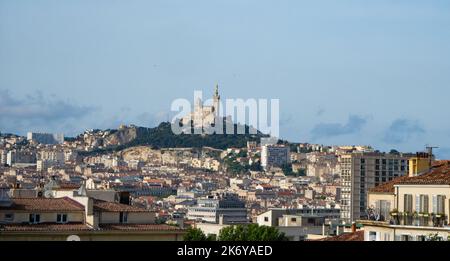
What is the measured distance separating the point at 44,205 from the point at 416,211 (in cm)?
363

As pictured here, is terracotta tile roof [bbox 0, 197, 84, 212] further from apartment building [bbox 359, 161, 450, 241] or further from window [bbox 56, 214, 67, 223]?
apartment building [bbox 359, 161, 450, 241]

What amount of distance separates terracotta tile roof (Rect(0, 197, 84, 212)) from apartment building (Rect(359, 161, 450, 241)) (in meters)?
2.34

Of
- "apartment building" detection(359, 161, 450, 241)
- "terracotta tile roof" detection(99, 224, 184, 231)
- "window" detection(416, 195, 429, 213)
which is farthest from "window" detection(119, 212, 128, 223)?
"window" detection(416, 195, 429, 213)

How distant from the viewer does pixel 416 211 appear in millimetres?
6992

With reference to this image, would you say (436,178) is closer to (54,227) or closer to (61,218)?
(54,227)

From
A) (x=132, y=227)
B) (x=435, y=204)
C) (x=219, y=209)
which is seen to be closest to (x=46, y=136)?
(x=132, y=227)

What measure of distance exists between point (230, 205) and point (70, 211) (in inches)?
3110

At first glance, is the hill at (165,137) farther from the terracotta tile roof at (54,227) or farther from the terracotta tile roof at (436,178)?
the terracotta tile roof at (436,178)

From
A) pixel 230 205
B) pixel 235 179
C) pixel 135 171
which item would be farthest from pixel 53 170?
pixel 235 179

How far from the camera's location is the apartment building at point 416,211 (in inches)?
255

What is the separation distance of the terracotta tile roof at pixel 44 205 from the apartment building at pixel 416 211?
2.34 metres

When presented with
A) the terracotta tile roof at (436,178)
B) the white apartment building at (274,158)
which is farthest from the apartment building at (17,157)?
the white apartment building at (274,158)
